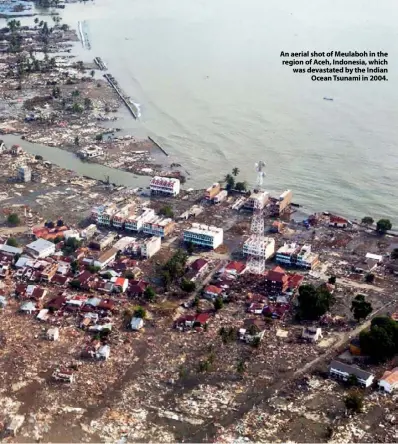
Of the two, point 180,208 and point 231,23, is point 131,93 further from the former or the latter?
point 231,23

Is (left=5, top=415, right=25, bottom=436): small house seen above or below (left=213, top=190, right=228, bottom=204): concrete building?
below

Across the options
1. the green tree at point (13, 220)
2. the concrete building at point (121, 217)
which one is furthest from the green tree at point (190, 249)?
the green tree at point (13, 220)

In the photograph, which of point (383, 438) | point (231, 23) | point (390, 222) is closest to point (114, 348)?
point (383, 438)

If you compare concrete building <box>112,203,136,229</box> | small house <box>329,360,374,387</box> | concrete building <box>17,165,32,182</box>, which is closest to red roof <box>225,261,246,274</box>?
concrete building <box>112,203,136,229</box>

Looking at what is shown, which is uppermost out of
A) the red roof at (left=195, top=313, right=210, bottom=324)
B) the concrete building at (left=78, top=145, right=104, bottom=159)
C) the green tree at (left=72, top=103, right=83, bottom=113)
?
the green tree at (left=72, top=103, right=83, bottom=113)

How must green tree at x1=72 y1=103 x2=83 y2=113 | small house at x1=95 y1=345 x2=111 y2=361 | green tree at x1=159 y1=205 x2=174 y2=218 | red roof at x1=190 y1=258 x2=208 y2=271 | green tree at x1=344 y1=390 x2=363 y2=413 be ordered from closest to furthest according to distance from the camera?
1. green tree at x1=344 y1=390 x2=363 y2=413
2. small house at x1=95 y1=345 x2=111 y2=361
3. red roof at x1=190 y1=258 x2=208 y2=271
4. green tree at x1=159 y1=205 x2=174 y2=218
5. green tree at x1=72 y1=103 x2=83 y2=113

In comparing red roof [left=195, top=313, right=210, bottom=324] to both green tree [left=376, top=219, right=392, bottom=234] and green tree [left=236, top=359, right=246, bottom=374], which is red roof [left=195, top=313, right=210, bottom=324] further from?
green tree [left=376, top=219, right=392, bottom=234]
